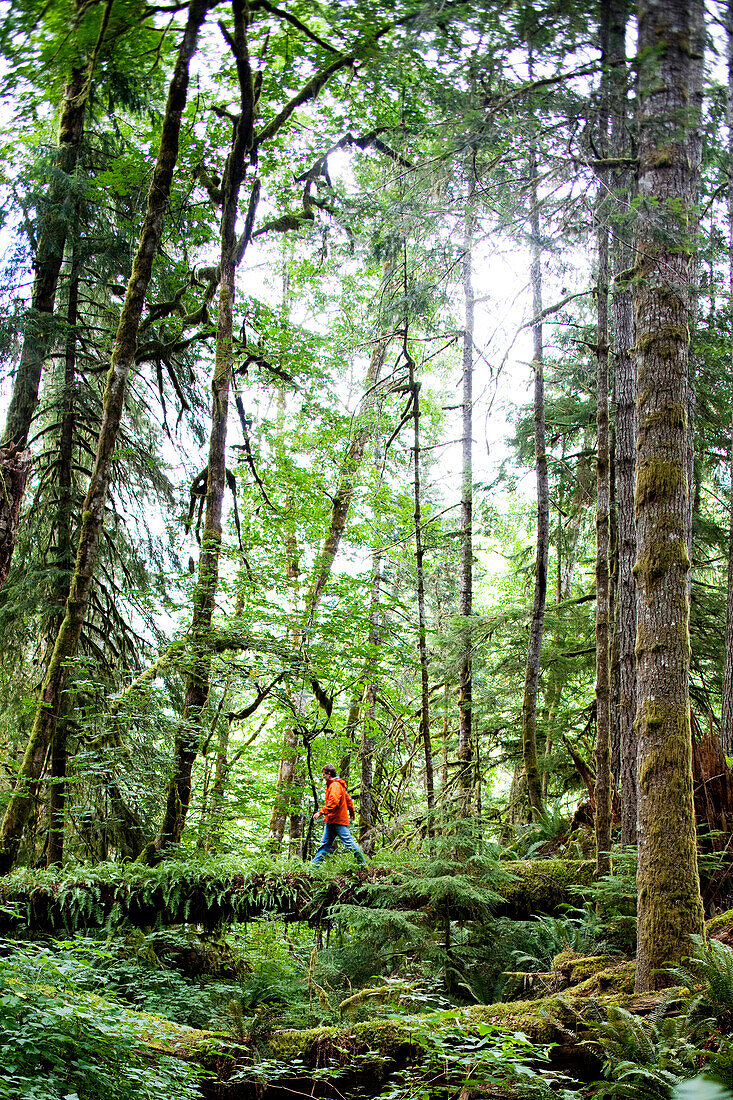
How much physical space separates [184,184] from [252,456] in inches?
159

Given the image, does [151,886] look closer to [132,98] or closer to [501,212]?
[501,212]

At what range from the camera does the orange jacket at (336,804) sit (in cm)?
805

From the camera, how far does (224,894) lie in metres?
7.00

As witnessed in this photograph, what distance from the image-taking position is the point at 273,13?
7.84 m

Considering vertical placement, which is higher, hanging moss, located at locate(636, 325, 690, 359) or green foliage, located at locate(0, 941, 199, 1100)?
hanging moss, located at locate(636, 325, 690, 359)

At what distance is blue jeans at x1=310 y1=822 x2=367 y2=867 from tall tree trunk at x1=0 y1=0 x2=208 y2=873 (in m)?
3.19

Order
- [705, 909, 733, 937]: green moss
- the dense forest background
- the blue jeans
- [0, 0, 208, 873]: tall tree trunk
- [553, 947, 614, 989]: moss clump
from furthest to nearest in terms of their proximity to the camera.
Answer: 1. the blue jeans
2. [0, 0, 208, 873]: tall tree trunk
3. [553, 947, 614, 989]: moss clump
4. [705, 909, 733, 937]: green moss
5. the dense forest background

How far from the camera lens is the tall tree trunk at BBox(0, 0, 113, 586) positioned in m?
7.95

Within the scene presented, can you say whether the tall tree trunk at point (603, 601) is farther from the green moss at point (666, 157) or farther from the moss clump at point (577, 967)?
the moss clump at point (577, 967)

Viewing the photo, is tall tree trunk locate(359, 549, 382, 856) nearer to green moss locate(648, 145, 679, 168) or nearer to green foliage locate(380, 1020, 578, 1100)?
green foliage locate(380, 1020, 578, 1100)

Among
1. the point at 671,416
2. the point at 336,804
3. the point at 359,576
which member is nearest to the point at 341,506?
Result: the point at 359,576

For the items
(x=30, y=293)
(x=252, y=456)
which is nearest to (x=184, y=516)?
(x=252, y=456)

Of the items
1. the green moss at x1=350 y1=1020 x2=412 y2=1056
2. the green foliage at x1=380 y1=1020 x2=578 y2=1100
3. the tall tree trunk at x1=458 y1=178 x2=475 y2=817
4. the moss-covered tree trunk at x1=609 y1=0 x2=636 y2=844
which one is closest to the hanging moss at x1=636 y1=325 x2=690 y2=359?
the moss-covered tree trunk at x1=609 y1=0 x2=636 y2=844

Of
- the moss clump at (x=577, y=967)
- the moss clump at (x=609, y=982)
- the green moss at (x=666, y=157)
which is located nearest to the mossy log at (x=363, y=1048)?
the moss clump at (x=609, y=982)
